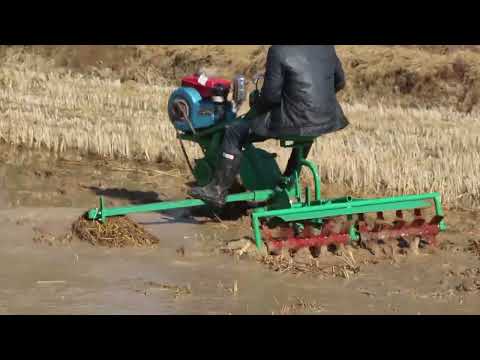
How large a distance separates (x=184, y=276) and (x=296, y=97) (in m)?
1.72

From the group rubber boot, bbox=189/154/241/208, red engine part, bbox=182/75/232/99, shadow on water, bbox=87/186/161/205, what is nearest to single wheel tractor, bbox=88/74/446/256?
red engine part, bbox=182/75/232/99

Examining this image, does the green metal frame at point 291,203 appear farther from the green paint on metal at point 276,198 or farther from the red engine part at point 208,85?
the red engine part at point 208,85

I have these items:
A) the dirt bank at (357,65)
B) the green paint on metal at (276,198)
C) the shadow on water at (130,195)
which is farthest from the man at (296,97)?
the dirt bank at (357,65)

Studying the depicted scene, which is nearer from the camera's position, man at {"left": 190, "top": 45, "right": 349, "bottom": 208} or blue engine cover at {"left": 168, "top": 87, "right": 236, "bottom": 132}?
man at {"left": 190, "top": 45, "right": 349, "bottom": 208}

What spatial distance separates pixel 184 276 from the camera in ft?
24.8

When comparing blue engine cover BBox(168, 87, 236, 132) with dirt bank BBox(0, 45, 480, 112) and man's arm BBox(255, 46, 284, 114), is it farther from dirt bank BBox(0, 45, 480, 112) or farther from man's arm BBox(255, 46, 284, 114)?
dirt bank BBox(0, 45, 480, 112)

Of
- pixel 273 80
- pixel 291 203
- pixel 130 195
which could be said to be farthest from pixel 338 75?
pixel 130 195

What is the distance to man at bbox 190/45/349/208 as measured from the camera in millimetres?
7957

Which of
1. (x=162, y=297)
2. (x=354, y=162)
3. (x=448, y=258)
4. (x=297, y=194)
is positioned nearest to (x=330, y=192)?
(x=354, y=162)

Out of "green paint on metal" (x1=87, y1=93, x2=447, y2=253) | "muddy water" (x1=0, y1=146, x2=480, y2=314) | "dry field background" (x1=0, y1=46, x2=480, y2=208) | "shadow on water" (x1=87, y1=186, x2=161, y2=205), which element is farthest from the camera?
"dry field background" (x1=0, y1=46, x2=480, y2=208)

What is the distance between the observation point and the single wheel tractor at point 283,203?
8.04 metres

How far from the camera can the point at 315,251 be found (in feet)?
26.4

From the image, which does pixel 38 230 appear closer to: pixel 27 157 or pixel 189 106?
pixel 189 106

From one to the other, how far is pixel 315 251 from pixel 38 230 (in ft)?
8.12
